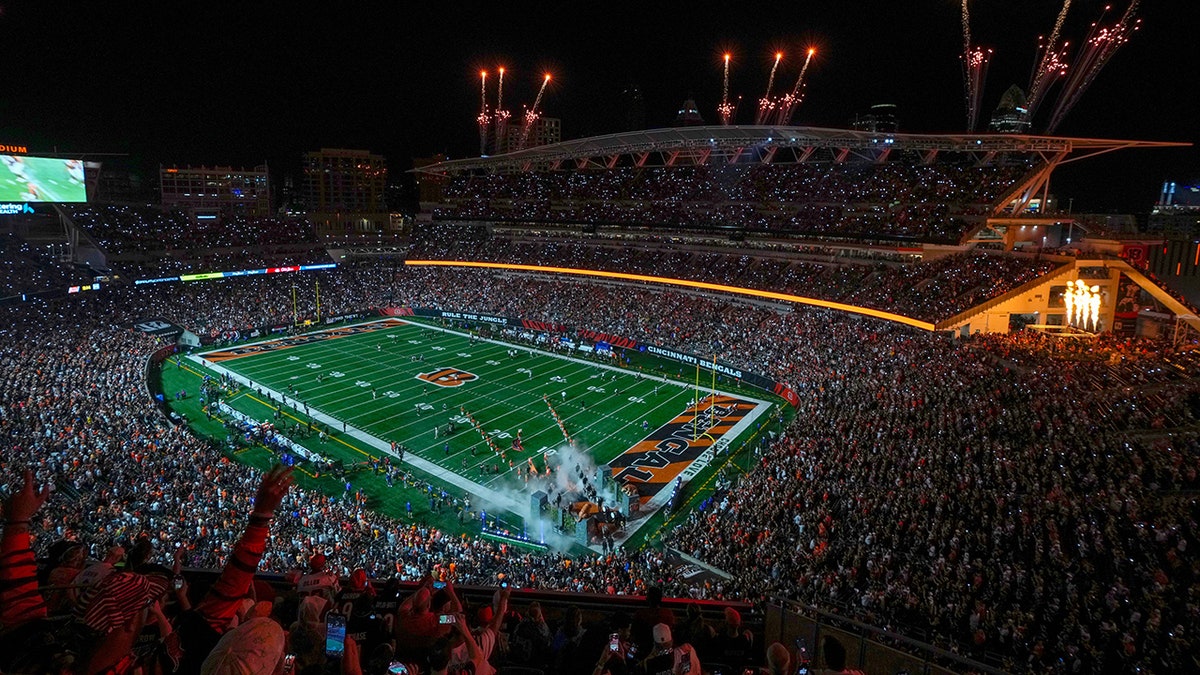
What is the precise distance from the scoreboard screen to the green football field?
58.4 feet

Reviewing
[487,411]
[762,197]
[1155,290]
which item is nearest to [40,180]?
[487,411]

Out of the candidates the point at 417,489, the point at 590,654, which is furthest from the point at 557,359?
the point at 590,654

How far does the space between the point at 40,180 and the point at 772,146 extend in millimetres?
51190

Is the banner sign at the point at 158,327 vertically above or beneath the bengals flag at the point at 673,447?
above

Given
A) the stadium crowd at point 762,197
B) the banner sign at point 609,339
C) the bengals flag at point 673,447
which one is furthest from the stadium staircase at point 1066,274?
the banner sign at point 609,339

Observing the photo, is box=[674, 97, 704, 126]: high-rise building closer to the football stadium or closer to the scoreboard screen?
the football stadium

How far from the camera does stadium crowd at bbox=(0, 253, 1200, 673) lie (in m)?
9.62

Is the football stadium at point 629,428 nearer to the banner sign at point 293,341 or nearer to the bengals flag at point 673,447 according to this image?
the bengals flag at point 673,447

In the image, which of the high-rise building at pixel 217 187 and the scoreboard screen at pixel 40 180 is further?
the high-rise building at pixel 217 187

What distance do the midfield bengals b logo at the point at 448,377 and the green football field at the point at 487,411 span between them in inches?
2.2

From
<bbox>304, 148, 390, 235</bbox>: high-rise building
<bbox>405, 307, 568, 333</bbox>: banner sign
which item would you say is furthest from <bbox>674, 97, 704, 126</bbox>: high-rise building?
<bbox>304, 148, 390, 235</bbox>: high-rise building

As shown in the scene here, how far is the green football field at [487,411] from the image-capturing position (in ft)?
79.6

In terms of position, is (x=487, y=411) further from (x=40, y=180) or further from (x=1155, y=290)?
(x=40, y=180)

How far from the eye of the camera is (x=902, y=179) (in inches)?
1714
